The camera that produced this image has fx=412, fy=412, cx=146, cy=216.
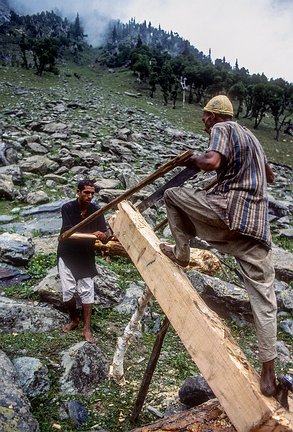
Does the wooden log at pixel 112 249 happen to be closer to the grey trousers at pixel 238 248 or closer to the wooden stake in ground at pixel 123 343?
the wooden stake in ground at pixel 123 343

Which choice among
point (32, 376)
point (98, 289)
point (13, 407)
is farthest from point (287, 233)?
point (13, 407)

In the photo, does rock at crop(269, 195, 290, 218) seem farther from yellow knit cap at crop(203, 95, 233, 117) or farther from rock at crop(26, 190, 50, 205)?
yellow knit cap at crop(203, 95, 233, 117)

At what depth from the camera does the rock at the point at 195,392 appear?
4020 mm

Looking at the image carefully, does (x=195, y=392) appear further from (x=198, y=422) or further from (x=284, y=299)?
(x=284, y=299)

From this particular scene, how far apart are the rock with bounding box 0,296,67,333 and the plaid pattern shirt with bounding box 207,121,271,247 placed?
340 cm

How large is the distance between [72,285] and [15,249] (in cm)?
249

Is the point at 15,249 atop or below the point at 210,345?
below

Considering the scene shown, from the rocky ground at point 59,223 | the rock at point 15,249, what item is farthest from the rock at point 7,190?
the rock at point 15,249

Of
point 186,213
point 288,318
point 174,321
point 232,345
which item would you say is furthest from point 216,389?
point 288,318

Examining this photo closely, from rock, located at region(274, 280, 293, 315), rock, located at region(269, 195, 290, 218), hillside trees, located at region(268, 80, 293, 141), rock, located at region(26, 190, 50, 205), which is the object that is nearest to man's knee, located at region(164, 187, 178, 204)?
rock, located at region(274, 280, 293, 315)

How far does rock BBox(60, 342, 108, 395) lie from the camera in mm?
4070

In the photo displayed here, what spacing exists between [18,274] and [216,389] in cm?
532

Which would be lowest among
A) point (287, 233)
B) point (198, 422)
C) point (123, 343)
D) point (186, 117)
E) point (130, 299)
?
point (287, 233)

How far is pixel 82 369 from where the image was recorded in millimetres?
4227
